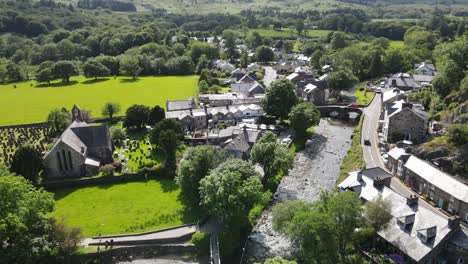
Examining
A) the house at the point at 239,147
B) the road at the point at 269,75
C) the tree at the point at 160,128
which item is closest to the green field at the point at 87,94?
the road at the point at 269,75

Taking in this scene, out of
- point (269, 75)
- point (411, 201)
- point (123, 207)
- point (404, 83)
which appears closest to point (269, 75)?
point (269, 75)

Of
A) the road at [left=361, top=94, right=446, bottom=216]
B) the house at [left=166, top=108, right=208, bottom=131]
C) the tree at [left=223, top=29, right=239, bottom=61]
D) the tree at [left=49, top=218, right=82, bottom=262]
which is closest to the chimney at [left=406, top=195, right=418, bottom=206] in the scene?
the road at [left=361, top=94, right=446, bottom=216]

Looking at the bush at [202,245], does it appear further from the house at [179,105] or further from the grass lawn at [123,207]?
the house at [179,105]

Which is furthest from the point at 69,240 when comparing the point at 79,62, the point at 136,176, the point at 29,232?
the point at 79,62

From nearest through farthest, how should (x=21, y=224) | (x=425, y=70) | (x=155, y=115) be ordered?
(x=21, y=224) → (x=155, y=115) → (x=425, y=70)

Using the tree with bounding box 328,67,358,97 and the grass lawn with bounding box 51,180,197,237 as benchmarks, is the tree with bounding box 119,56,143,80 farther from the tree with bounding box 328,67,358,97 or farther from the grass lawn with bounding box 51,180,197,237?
the grass lawn with bounding box 51,180,197,237

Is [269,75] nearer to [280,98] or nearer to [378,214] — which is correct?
[280,98]
